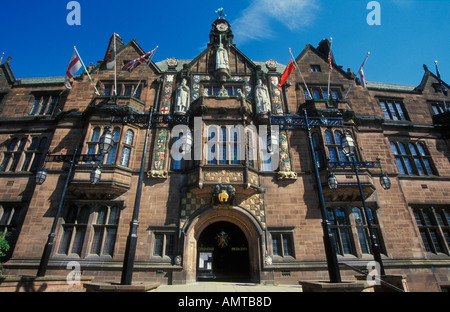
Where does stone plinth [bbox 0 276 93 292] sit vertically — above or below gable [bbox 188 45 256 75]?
below

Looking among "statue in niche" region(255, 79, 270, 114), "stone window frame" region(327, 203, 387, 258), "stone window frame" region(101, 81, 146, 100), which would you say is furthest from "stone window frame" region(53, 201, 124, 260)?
"stone window frame" region(327, 203, 387, 258)

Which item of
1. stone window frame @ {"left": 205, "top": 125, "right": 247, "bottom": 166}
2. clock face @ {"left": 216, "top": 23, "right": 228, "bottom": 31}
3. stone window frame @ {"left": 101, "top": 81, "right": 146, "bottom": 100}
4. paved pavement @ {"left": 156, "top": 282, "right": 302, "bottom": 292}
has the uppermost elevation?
clock face @ {"left": 216, "top": 23, "right": 228, "bottom": 31}

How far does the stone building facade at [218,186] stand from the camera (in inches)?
510

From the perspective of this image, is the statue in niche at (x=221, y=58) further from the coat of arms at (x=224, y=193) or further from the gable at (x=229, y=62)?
the coat of arms at (x=224, y=193)

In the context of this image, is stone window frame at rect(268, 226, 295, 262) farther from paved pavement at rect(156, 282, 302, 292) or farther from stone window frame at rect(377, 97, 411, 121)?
stone window frame at rect(377, 97, 411, 121)

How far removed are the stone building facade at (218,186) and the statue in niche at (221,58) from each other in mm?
188

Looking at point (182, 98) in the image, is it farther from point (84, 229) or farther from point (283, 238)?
point (283, 238)

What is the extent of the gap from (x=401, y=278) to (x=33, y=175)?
21835 millimetres

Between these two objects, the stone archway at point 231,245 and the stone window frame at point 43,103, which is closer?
the stone archway at point 231,245

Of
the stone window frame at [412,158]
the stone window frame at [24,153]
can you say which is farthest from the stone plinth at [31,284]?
the stone window frame at [412,158]

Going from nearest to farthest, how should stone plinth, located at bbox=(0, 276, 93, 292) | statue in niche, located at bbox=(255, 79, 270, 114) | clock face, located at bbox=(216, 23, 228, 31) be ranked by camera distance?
stone plinth, located at bbox=(0, 276, 93, 292) → statue in niche, located at bbox=(255, 79, 270, 114) → clock face, located at bbox=(216, 23, 228, 31)

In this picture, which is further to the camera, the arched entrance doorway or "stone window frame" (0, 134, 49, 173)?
"stone window frame" (0, 134, 49, 173)

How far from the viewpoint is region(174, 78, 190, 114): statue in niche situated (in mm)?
16531

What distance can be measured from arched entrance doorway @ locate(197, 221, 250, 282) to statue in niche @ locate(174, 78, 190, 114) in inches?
338
